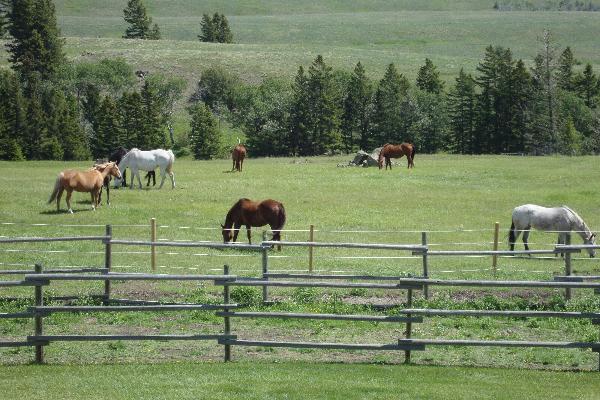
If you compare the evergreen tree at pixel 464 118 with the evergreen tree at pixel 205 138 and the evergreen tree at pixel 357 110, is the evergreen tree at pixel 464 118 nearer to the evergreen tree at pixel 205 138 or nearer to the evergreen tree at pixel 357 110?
the evergreen tree at pixel 357 110

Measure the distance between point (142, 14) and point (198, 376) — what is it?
150 metres

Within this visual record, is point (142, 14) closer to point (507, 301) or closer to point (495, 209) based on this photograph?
point (495, 209)

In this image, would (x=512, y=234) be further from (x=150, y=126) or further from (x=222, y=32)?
(x=222, y=32)

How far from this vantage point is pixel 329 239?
28141mm

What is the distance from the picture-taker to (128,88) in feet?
350

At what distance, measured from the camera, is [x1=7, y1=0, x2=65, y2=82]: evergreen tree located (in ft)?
332

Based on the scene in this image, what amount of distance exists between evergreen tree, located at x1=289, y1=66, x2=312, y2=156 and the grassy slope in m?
74.1

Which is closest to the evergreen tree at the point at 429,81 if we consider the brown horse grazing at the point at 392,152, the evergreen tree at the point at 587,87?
the evergreen tree at the point at 587,87

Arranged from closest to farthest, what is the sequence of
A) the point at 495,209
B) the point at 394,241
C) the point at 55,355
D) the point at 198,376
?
the point at 198,376 < the point at 55,355 < the point at 394,241 < the point at 495,209

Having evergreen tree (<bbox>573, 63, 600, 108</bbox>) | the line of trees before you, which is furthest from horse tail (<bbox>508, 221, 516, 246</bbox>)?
evergreen tree (<bbox>573, 63, 600, 108</bbox>)

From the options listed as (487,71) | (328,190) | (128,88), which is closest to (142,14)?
(128,88)

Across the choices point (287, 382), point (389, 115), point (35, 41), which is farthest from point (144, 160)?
point (35, 41)

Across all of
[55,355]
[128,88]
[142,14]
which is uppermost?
[142,14]

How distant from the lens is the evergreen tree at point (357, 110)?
92125mm
